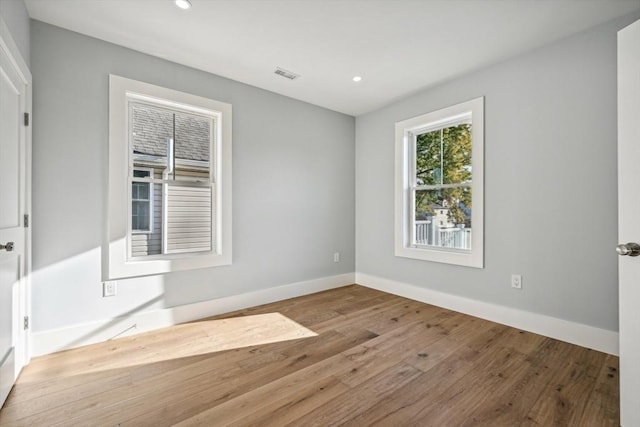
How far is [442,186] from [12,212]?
3748 millimetres

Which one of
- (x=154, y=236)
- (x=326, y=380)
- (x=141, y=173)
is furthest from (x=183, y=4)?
(x=326, y=380)

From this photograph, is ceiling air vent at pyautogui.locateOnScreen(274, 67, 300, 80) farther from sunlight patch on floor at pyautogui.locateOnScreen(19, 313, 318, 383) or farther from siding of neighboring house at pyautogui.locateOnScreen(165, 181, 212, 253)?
sunlight patch on floor at pyautogui.locateOnScreen(19, 313, 318, 383)

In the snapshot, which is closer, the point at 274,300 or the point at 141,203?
the point at 141,203

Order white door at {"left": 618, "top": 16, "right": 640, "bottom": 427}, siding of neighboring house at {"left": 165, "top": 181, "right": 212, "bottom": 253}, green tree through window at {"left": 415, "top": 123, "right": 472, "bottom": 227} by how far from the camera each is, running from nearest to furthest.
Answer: white door at {"left": 618, "top": 16, "right": 640, "bottom": 427}, siding of neighboring house at {"left": 165, "top": 181, "right": 212, "bottom": 253}, green tree through window at {"left": 415, "top": 123, "right": 472, "bottom": 227}

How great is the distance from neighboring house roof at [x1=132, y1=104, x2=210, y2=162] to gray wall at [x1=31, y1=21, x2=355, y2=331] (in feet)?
0.90

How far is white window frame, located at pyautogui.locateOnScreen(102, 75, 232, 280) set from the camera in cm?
252

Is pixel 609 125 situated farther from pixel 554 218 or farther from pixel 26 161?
pixel 26 161

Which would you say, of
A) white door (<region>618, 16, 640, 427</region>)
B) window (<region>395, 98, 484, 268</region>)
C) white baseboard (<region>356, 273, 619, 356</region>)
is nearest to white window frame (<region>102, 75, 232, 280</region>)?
window (<region>395, 98, 484, 268</region>)

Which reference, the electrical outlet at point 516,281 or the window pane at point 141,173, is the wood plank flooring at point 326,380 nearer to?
the electrical outlet at point 516,281

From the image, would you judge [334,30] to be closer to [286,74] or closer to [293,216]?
[286,74]

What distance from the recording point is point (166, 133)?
292 cm

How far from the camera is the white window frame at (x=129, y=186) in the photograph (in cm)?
252

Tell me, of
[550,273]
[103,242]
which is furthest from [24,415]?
[550,273]

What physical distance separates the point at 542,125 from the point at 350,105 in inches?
86.5
